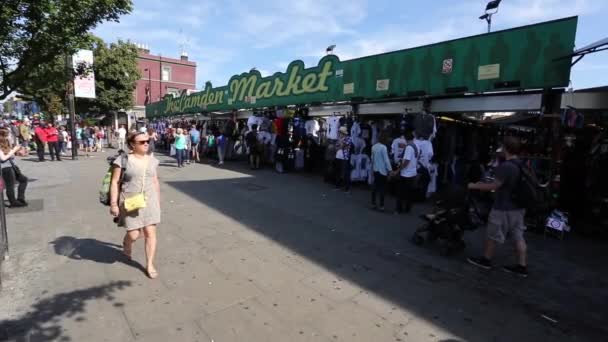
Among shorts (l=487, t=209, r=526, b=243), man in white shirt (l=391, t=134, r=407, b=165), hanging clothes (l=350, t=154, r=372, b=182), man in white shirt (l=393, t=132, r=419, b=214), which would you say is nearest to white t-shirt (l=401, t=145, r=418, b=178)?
man in white shirt (l=393, t=132, r=419, b=214)

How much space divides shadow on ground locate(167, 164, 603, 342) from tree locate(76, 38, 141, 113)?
25.3m

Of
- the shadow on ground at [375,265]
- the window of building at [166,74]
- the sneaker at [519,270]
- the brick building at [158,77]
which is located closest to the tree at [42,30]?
the shadow on ground at [375,265]

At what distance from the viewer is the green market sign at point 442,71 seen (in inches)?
236

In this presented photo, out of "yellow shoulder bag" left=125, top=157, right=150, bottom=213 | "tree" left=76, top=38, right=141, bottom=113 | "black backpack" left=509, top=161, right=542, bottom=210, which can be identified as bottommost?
"yellow shoulder bag" left=125, top=157, right=150, bottom=213

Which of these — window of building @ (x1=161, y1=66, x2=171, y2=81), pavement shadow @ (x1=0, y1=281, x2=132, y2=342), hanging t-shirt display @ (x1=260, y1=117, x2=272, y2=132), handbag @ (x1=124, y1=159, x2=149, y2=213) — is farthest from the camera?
window of building @ (x1=161, y1=66, x2=171, y2=81)

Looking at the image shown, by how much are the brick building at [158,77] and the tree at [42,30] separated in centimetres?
3796

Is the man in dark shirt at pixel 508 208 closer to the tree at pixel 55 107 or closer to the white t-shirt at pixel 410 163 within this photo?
the white t-shirt at pixel 410 163

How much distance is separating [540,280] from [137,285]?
470cm

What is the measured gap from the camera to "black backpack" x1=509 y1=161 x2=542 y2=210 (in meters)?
3.99

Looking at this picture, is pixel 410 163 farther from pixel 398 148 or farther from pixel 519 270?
pixel 519 270

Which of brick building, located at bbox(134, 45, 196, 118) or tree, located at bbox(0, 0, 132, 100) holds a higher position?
brick building, located at bbox(134, 45, 196, 118)

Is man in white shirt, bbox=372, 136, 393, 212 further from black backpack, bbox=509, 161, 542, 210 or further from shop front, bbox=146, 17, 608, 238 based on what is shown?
black backpack, bbox=509, 161, 542, 210

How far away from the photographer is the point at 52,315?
3037 millimetres

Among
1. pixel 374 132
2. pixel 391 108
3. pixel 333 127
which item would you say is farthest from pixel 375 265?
pixel 333 127
